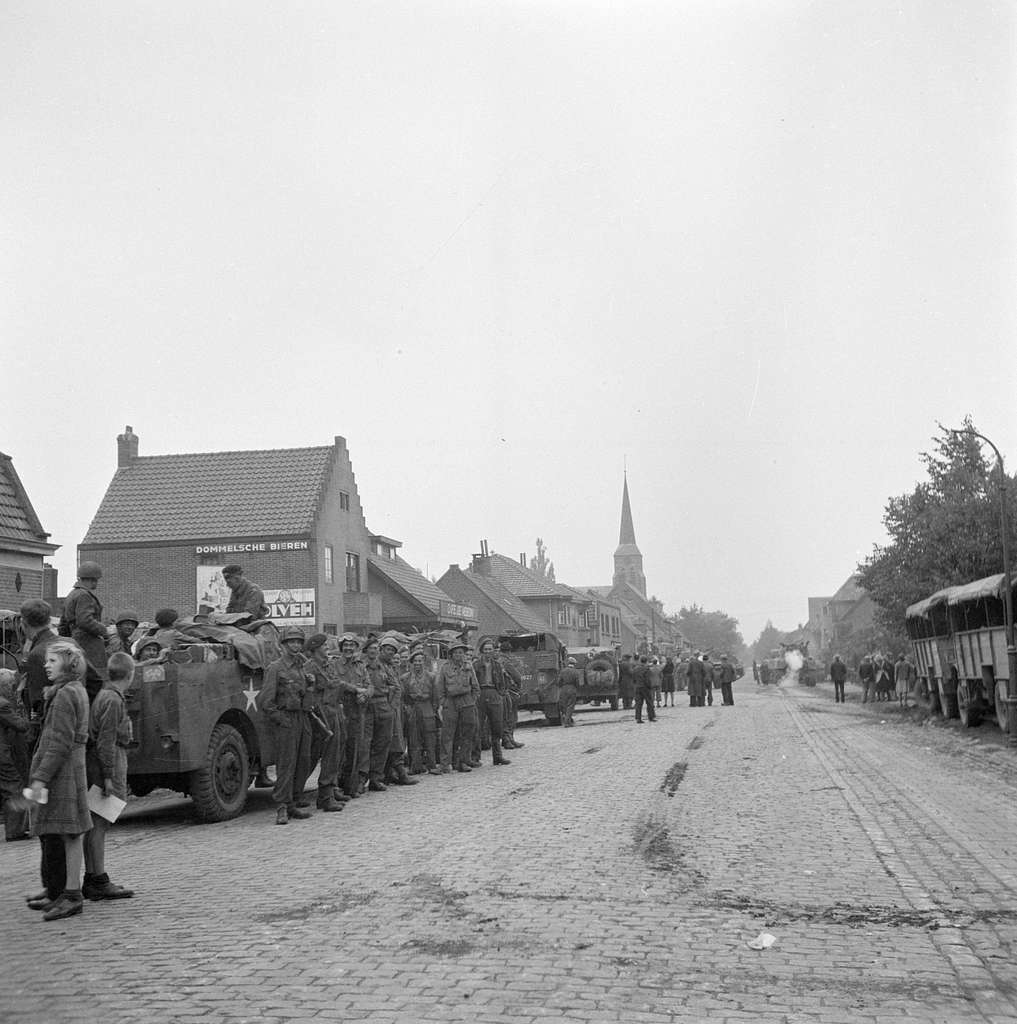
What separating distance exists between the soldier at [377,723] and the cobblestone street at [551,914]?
123 cm

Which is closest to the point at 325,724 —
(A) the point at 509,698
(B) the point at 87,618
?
(B) the point at 87,618

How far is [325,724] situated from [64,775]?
501cm

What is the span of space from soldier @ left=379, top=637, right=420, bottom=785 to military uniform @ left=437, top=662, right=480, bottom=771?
1284 mm

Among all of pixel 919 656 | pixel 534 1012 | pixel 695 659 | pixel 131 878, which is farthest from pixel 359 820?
pixel 695 659

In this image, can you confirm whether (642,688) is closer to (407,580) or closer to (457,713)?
(457,713)

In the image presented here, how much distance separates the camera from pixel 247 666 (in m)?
12.5

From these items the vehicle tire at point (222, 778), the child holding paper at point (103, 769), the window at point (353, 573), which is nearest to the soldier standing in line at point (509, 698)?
the vehicle tire at point (222, 778)

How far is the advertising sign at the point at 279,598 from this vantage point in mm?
36219

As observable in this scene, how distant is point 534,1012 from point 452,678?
11362mm

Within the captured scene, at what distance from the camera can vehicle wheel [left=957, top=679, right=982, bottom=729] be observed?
22.0 m

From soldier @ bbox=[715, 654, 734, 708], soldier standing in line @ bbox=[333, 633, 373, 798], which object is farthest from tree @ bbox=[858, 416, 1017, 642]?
soldier standing in line @ bbox=[333, 633, 373, 798]

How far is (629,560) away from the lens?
152875 mm

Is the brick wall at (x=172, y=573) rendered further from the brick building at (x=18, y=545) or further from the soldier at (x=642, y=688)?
the brick building at (x=18, y=545)

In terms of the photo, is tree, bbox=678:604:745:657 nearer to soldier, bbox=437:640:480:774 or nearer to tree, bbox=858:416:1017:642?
tree, bbox=858:416:1017:642
